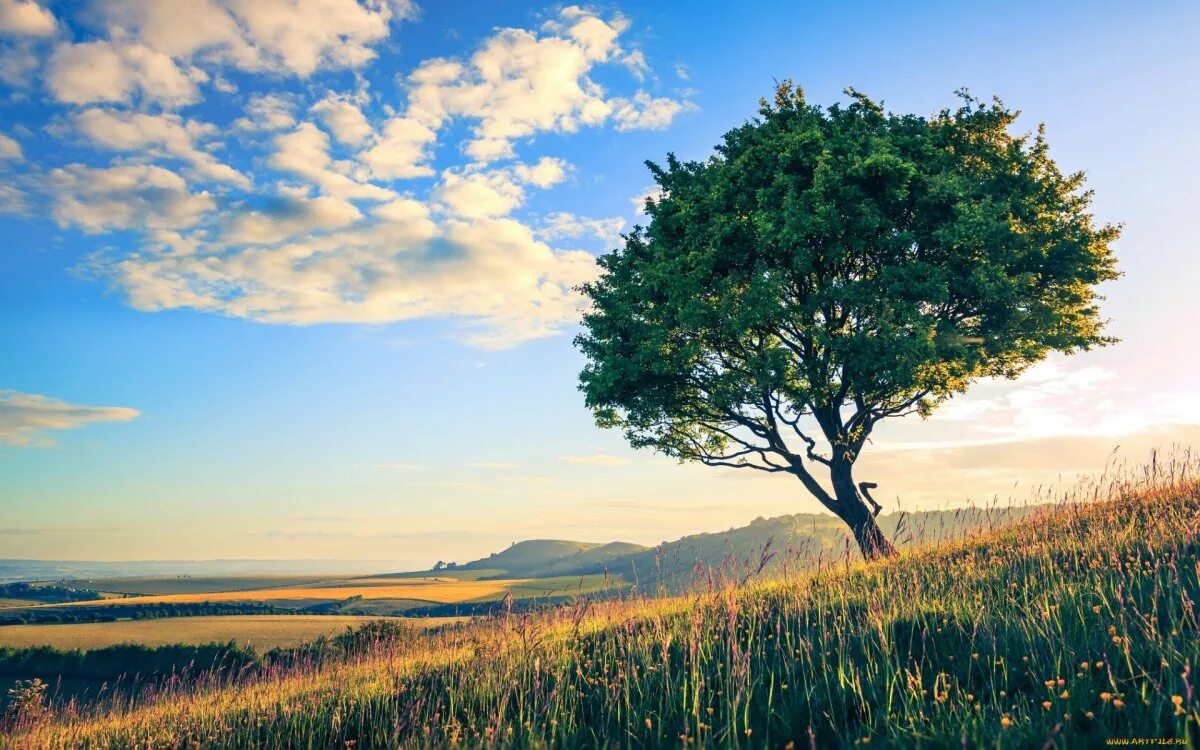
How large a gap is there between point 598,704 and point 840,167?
48.9 ft

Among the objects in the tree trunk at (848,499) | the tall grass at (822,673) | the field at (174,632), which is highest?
the tree trunk at (848,499)

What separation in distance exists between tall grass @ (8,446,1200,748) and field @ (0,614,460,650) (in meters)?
32.2

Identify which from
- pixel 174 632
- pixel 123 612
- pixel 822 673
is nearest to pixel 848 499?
pixel 822 673

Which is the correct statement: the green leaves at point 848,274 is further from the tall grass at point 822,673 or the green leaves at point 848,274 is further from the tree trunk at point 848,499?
the tall grass at point 822,673

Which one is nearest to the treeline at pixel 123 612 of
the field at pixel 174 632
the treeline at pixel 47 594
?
the field at pixel 174 632

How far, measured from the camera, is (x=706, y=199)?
19031 millimetres

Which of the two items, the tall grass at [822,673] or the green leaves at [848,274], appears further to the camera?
the green leaves at [848,274]

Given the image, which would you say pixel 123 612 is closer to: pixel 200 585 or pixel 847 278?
pixel 200 585

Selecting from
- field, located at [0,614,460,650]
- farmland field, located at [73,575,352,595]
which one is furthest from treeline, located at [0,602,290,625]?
farmland field, located at [73,575,352,595]

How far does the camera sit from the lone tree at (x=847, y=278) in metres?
17.1

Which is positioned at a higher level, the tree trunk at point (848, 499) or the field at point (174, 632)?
the tree trunk at point (848, 499)

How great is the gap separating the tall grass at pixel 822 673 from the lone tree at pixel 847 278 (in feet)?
21.6

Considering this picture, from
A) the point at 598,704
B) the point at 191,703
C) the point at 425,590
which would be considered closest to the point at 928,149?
the point at 598,704

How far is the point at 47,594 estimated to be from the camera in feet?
351
